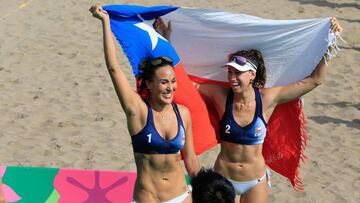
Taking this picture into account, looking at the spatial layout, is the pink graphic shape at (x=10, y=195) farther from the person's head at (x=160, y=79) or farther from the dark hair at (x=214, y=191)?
the dark hair at (x=214, y=191)

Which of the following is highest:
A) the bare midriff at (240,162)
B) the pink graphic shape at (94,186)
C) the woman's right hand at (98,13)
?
the woman's right hand at (98,13)

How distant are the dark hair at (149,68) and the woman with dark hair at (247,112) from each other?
28.7 inches

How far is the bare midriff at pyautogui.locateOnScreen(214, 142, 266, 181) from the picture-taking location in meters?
5.18

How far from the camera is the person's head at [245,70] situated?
16.3 ft

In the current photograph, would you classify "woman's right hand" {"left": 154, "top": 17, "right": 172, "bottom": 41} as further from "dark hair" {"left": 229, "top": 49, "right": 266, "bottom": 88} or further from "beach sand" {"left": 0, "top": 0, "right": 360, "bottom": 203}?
"beach sand" {"left": 0, "top": 0, "right": 360, "bottom": 203}

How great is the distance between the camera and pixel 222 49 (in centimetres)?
546

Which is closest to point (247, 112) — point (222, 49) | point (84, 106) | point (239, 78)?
point (239, 78)

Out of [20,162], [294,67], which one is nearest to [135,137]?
[294,67]

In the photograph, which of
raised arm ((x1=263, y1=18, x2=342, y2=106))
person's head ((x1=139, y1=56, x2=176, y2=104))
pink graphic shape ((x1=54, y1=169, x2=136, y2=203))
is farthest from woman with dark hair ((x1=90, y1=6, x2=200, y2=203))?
pink graphic shape ((x1=54, y1=169, x2=136, y2=203))

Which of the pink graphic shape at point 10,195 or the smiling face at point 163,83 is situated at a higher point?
the smiling face at point 163,83

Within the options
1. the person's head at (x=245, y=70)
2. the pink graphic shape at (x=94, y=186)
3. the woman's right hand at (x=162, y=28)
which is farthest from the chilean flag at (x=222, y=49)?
the pink graphic shape at (x=94, y=186)

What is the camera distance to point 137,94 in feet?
14.6

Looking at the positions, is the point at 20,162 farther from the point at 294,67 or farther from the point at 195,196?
the point at 195,196

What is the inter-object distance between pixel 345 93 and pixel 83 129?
159 inches
